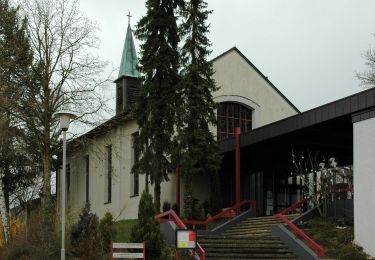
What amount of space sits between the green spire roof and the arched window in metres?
7.73

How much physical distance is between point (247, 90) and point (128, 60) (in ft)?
33.2

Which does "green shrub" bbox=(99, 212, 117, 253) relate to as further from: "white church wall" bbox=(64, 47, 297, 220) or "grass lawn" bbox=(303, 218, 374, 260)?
"white church wall" bbox=(64, 47, 297, 220)

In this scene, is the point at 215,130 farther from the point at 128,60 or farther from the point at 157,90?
the point at 128,60

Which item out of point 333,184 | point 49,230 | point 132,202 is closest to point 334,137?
point 333,184

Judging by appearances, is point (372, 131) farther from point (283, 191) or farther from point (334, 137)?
point (283, 191)

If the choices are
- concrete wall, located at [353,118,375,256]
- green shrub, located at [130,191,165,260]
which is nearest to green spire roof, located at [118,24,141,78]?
green shrub, located at [130,191,165,260]

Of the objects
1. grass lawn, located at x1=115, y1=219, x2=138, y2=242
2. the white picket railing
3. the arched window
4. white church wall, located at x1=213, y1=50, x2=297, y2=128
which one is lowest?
grass lawn, located at x1=115, y1=219, x2=138, y2=242

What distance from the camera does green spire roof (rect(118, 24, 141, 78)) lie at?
1656 inches

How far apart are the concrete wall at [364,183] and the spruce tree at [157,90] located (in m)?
9.57

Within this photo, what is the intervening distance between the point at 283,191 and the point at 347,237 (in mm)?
11665

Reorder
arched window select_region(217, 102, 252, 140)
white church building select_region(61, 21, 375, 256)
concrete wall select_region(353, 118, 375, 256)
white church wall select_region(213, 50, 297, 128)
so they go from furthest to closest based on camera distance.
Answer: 1. white church wall select_region(213, 50, 297, 128)
2. arched window select_region(217, 102, 252, 140)
3. white church building select_region(61, 21, 375, 256)
4. concrete wall select_region(353, 118, 375, 256)

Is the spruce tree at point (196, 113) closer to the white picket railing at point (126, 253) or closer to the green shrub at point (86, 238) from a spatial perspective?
the green shrub at point (86, 238)

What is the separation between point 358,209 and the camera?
1991cm

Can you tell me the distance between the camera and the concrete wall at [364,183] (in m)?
19.2
